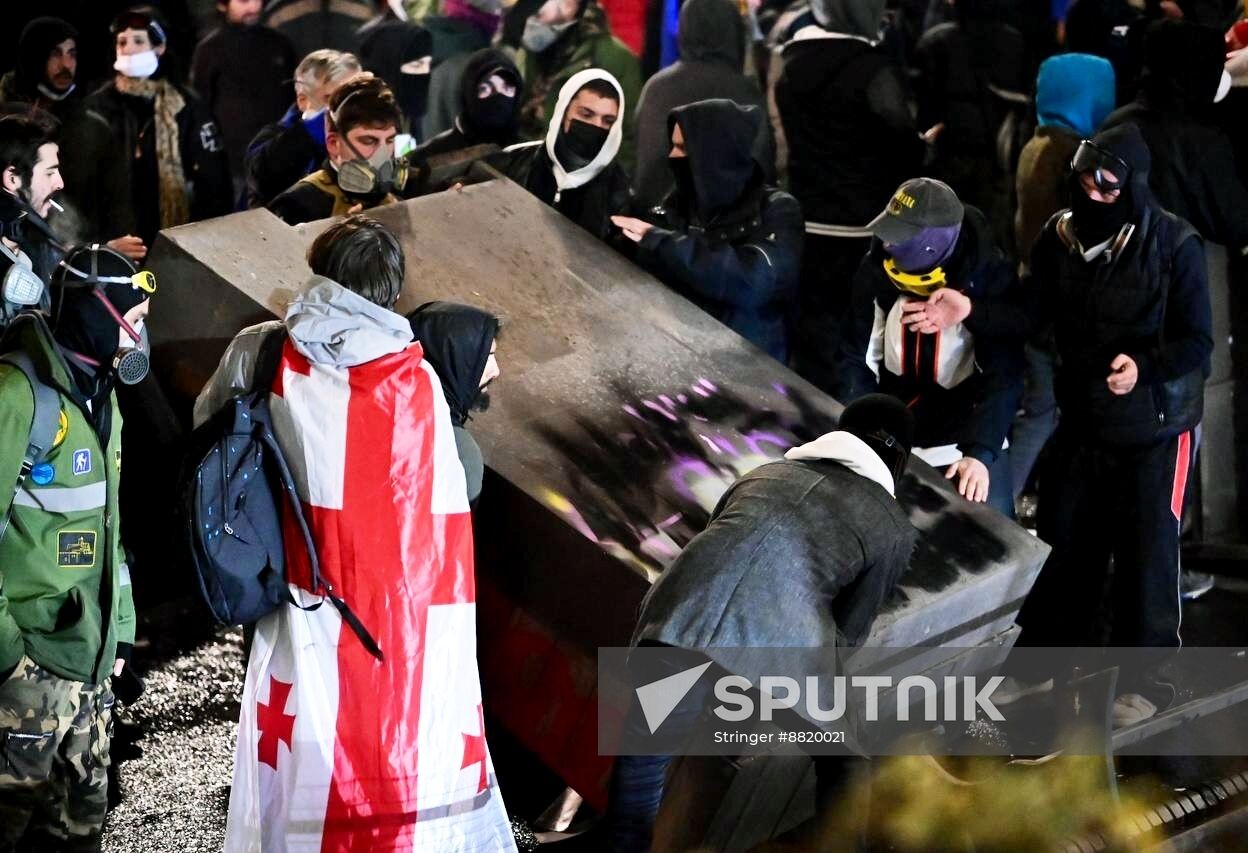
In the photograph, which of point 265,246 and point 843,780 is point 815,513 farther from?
point 265,246

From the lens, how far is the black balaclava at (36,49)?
7168 millimetres

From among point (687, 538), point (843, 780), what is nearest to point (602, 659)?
point (687, 538)

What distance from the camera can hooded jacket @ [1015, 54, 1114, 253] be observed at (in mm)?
6836

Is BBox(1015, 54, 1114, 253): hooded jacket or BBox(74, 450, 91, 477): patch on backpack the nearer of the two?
BBox(74, 450, 91, 477): patch on backpack

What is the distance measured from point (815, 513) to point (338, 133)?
8.32 feet

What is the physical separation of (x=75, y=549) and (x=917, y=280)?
8.91 feet

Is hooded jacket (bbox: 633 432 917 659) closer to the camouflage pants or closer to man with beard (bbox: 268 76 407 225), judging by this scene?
the camouflage pants

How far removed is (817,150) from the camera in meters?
7.35

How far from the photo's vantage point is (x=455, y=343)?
416 centimetres

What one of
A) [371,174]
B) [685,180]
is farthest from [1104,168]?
[371,174]

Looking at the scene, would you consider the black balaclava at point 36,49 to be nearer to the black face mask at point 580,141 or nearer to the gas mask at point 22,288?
the black face mask at point 580,141

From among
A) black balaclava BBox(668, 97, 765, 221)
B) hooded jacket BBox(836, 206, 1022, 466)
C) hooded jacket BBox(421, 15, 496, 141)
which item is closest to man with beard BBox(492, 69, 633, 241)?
black balaclava BBox(668, 97, 765, 221)

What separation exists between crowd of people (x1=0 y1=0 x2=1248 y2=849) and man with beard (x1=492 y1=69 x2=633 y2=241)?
0.01m

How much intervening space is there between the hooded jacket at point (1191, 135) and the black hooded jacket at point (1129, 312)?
893 mm
